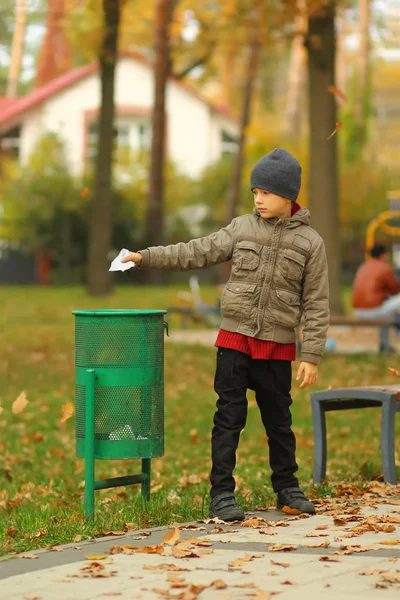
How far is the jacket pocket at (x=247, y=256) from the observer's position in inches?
258

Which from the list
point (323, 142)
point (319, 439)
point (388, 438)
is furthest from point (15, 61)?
point (388, 438)

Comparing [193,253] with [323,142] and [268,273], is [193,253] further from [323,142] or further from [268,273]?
[323,142]

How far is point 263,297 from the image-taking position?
6551 millimetres

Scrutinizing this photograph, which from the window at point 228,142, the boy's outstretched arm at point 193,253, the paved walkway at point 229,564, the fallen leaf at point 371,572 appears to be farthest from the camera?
the window at point 228,142

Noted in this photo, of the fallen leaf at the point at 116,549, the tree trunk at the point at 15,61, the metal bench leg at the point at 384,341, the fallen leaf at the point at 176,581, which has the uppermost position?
the tree trunk at the point at 15,61

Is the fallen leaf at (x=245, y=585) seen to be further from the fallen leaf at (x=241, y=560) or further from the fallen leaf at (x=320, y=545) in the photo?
the fallen leaf at (x=320, y=545)

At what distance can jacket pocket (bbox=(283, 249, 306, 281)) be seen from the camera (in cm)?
657

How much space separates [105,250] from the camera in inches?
1262

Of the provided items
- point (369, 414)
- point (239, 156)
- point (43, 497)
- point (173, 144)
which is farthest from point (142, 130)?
point (43, 497)

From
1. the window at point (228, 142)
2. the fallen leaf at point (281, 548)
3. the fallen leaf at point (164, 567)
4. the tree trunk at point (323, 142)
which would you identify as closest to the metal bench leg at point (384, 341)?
the tree trunk at point (323, 142)

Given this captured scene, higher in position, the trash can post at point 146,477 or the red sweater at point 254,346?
the red sweater at point 254,346

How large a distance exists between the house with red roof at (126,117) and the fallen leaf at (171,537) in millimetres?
52218

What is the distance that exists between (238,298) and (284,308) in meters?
0.23

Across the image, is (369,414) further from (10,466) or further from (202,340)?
(202,340)
